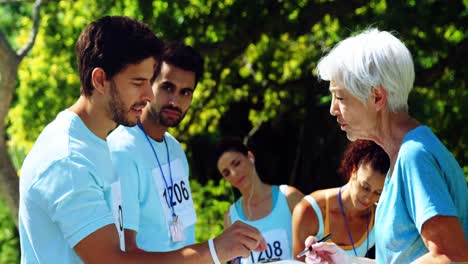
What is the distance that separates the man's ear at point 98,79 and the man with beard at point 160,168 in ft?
2.82

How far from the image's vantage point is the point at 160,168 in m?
4.00

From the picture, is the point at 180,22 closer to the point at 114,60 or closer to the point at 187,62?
the point at 187,62

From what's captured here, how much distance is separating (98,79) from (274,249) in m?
2.42

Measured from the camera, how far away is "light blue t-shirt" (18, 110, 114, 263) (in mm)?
2545

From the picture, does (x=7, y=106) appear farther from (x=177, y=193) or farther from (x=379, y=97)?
(x=379, y=97)

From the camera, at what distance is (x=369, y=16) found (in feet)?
20.6

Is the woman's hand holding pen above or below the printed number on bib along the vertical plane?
below

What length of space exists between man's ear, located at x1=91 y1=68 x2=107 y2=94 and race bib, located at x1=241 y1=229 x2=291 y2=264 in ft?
7.28

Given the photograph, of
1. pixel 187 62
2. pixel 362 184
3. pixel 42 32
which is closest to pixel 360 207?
pixel 362 184

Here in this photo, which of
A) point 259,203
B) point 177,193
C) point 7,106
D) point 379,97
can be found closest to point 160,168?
point 177,193

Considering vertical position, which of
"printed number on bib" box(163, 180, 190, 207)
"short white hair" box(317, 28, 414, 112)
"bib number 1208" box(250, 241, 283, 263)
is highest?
"short white hair" box(317, 28, 414, 112)

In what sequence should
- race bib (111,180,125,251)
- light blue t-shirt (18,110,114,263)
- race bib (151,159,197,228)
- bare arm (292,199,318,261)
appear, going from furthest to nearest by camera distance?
bare arm (292,199,318,261) → race bib (151,159,197,228) → race bib (111,180,125,251) → light blue t-shirt (18,110,114,263)

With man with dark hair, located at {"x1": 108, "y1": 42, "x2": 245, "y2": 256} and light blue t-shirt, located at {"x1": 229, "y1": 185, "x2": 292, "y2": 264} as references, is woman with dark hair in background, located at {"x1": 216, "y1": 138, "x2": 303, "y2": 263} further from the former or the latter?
man with dark hair, located at {"x1": 108, "y1": 42, "x2": 245, "y2": 256}

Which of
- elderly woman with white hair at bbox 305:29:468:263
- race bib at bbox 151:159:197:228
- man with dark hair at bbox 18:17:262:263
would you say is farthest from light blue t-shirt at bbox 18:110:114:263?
race bib at bbox 151:159:197:228
